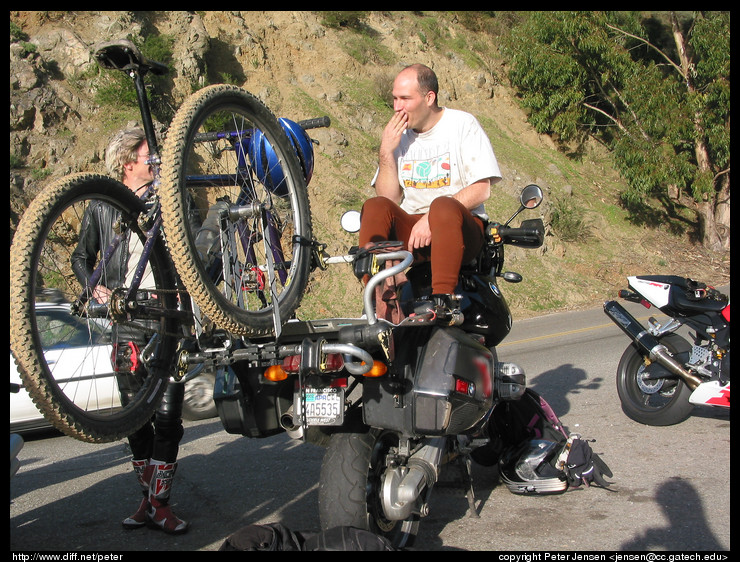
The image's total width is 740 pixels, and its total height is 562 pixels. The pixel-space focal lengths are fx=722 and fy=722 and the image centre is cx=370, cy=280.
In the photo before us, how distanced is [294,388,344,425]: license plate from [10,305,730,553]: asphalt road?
102 cm

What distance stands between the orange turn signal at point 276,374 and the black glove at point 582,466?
6.56ft

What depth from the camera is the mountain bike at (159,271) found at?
3.20 m

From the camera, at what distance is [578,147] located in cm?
2970

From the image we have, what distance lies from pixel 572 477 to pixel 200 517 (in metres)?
2.30

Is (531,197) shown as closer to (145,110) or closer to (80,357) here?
(145,110)

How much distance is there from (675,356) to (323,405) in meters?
3.72

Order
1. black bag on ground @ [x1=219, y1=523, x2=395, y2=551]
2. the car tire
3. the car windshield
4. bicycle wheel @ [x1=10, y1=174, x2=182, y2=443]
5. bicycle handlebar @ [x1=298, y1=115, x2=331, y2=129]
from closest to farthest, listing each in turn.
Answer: black bag on ground @ [x1=219, y1=523, x2=395, y2=551]
bicycle wheel @ [x1=10, y1=174, x2=182, y2=443]
the car windshield
bicycle handlebar @ [x1=298, y1=115, x2=331, y2=129]
the car tire

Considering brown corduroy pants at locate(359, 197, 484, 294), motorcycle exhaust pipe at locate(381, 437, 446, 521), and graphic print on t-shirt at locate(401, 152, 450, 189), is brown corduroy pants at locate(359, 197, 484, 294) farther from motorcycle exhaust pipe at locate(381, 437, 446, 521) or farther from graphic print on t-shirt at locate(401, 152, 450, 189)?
motorcycle exhaust pipe at locate(381, 437, 446, 521)

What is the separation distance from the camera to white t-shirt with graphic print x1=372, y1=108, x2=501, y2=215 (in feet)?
14.4

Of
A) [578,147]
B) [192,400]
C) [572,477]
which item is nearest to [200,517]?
[572,477]

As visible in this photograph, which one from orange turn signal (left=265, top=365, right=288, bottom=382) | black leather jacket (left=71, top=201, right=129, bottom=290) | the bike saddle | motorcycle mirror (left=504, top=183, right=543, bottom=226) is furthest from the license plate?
the bike saddle

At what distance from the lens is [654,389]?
20.4ft

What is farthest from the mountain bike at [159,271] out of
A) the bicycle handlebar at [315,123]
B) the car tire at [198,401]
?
the car tire at [198,401]

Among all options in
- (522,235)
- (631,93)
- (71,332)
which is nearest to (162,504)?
(71,332)
